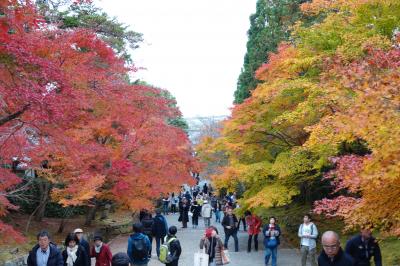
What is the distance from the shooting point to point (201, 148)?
23.0m

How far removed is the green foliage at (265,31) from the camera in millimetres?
26641

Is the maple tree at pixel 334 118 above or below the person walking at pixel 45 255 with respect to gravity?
above

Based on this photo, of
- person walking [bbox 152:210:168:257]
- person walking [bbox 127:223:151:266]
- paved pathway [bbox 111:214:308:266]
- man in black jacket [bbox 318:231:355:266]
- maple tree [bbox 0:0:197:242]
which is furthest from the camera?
paved pathway [bbox 111:214:308:266]

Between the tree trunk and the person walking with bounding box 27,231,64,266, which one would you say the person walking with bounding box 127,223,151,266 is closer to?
the person walking with bounding box 27,231,64,266

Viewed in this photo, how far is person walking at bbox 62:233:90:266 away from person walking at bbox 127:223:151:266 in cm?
88

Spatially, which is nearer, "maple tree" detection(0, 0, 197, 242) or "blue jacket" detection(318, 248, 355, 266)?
"blue jacket" detection(318, 248, 355, 266)

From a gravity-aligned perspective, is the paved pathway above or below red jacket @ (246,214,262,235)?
below

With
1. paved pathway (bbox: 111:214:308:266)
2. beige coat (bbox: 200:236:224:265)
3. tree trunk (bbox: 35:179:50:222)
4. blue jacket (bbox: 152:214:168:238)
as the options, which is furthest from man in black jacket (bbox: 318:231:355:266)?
tree trunk (bbox: 35:179:50:222)

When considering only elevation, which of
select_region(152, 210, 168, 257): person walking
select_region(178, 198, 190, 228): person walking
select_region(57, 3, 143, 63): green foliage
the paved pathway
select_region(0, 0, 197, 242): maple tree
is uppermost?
select_region(57, 3, 143, 63): green foliage

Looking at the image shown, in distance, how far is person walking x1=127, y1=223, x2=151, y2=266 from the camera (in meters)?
8.70

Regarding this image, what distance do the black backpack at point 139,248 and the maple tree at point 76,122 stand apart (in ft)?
9.52

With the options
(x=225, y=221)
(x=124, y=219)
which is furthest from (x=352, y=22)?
(x=124, y=219)

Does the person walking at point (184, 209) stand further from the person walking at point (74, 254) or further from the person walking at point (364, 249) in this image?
the person walking at point (364, 249)

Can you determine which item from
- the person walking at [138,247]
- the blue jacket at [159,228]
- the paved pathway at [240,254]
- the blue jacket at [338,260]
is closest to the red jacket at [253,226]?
the paved pathway at [240,254]
